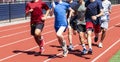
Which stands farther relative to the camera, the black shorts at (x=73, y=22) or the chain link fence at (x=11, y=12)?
the chain link fence at (x=11, y=12)

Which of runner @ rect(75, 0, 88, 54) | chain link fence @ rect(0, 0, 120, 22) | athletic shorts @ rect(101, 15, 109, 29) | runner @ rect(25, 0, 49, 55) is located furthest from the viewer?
chain link fence @ rect(0, 0, 120, 22)

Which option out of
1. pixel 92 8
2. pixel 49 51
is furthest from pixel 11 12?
pixel 92 8

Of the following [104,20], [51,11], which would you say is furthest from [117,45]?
[51,11]

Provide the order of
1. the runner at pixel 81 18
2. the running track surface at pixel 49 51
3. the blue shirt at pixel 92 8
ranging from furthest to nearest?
the runner at pixel 81 18, the blue shirt at pixel 92 8, the running track surface at pixel 49 51

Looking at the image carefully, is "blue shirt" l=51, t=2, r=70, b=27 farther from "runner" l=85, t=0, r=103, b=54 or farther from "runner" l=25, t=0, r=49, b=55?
"runner" l=85, t=0, r=103, b=54

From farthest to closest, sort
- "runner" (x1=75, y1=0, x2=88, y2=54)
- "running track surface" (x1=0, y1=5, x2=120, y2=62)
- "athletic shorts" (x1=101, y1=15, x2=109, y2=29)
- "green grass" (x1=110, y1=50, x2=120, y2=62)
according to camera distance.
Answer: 1. "athletic shorts" (x1=101, y1=15, x2=109, y2=29)
2. "runner" (x1=75, y1=0, x2=88, y2=54)
3. "running track surface" (x1=0, y1=5, x2=120, y2=62)
4. "green grass" (x1=110, y1=50, x2=120, y2=62)

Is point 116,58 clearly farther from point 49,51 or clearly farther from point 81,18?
point 49,51

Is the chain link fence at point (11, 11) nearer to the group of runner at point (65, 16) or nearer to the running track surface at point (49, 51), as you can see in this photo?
the running track surface at point (49, 51)

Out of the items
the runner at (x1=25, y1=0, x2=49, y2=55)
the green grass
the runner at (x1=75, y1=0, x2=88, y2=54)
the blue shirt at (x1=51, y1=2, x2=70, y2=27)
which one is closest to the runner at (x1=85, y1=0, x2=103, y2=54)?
the runner at (x1=75, y1=0, x2=88, y2=54)

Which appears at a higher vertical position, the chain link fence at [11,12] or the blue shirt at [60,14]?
the blue shirt at [60,14]

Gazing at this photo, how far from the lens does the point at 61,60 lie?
10914 millimetres

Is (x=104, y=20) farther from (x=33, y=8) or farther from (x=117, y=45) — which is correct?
(x=33, y=8)

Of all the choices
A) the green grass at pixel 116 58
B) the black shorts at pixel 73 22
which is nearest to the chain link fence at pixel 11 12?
the black shorts at pixel 73 22

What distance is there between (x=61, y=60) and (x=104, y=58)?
4.47 ft
